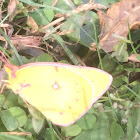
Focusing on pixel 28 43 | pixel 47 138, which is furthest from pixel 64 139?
pixel 28 43

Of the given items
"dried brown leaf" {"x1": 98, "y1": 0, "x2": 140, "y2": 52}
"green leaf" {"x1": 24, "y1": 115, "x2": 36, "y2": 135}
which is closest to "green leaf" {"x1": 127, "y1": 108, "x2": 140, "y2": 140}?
"dried brown leaf" {"x1": 98, "y1": 0, "x2": 140, "y2": 52}

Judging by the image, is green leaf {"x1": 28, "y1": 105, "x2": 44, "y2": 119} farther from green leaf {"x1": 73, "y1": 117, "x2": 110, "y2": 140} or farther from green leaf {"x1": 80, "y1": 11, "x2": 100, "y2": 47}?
green leaf {"x1": 80, "y1": 11, "x2": 100, "y2": 47}

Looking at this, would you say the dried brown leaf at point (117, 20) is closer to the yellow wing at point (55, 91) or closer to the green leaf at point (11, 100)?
the yellow wing at point (55, 91)

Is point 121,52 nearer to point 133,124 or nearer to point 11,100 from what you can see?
point 133,124

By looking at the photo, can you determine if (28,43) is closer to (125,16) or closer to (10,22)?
(10,22)

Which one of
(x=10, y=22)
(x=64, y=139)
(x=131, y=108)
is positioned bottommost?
(x=64, y=139)

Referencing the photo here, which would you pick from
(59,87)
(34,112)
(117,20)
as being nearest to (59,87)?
(59,87)
